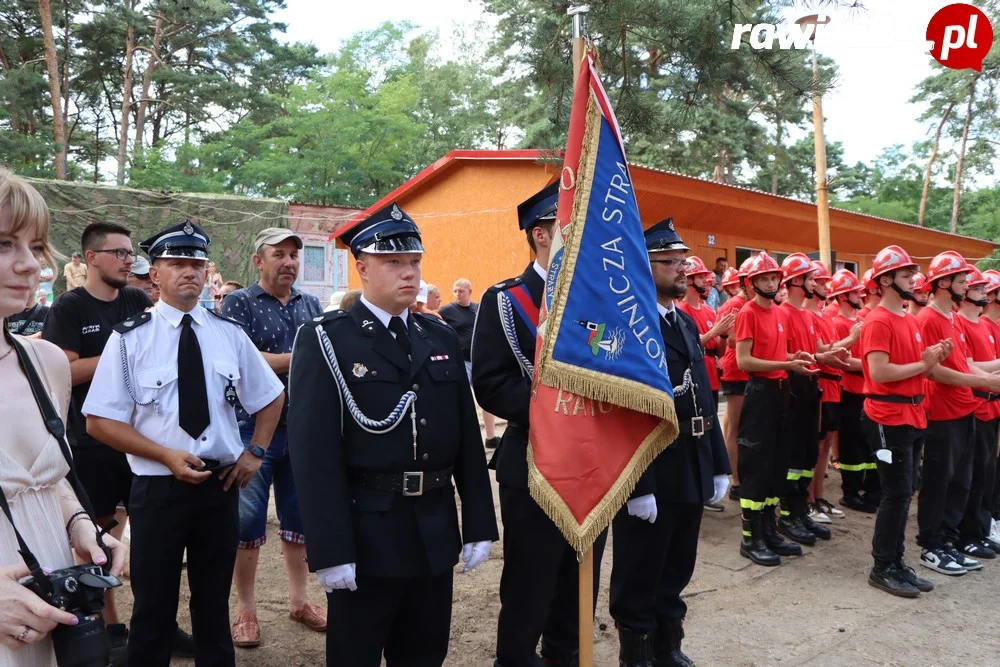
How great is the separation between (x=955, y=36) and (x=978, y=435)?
4958 mm

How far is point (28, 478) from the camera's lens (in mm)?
1863

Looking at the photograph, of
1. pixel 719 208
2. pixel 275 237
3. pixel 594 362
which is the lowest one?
pixel 594 362

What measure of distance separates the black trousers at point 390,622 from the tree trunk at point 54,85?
2326 centimetres

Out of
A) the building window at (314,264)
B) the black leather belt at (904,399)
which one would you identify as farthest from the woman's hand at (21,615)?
the building window at (314,264)

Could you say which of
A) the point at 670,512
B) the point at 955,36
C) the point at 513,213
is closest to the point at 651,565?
the point at 670,512

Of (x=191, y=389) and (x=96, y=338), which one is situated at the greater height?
(x=96, y=338)

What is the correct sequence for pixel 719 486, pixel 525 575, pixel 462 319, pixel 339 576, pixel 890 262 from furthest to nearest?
pixel 462 319
pixel 890 262
pixel 719 486
pixel 525 575
pixel 339 576

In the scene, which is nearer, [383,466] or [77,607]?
[77,607]

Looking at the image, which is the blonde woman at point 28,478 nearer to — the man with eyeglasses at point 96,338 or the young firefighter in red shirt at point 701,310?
the man with eyeglasses at point 96,338

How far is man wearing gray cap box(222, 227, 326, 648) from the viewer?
4262 mm

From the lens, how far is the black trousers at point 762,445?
591 cm

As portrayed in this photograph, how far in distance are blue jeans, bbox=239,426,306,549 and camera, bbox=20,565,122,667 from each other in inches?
91.1

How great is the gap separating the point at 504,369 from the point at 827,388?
17.4 ft

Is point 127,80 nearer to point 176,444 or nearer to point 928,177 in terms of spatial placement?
point 176,444
